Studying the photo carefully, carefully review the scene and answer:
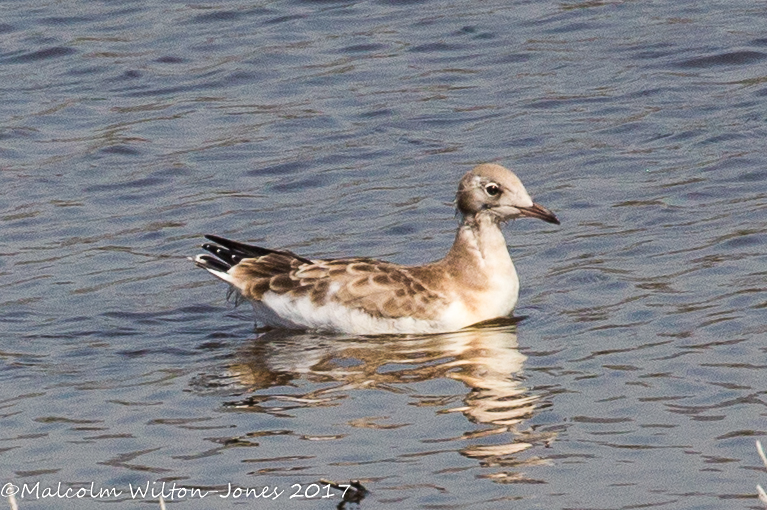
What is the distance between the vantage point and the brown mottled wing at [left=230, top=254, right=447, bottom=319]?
463 inches

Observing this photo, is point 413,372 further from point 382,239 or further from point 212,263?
point 382,239

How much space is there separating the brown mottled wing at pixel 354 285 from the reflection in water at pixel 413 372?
0.24m

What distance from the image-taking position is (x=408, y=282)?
38.9 feet

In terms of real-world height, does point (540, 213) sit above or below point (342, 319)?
above

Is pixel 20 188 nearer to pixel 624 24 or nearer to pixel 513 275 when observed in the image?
pixel 513 275

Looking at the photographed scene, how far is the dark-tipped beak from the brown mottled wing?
0.89 meters

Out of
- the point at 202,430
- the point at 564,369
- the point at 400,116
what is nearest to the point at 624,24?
the point at 400,116

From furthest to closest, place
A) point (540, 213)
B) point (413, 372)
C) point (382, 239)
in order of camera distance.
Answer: point (382, 239) < point (540, 213) < point (413, 372)

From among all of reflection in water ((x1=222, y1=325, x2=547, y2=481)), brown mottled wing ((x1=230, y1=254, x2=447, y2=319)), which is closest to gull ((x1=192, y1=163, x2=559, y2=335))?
brown mottled wing ((x1=230, y1=254, x2=447, y2=319))

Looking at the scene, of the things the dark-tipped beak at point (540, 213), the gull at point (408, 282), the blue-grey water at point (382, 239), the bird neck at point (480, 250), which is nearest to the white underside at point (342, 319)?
the gull at point (408, 282)

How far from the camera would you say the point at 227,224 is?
14.3m

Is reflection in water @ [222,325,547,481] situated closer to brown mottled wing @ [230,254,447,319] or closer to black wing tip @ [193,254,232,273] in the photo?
brown mottled wing @ [230,254,447,319]

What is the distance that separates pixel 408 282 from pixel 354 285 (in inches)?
15.8

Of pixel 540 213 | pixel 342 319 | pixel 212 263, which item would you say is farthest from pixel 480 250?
pixel 212 263
